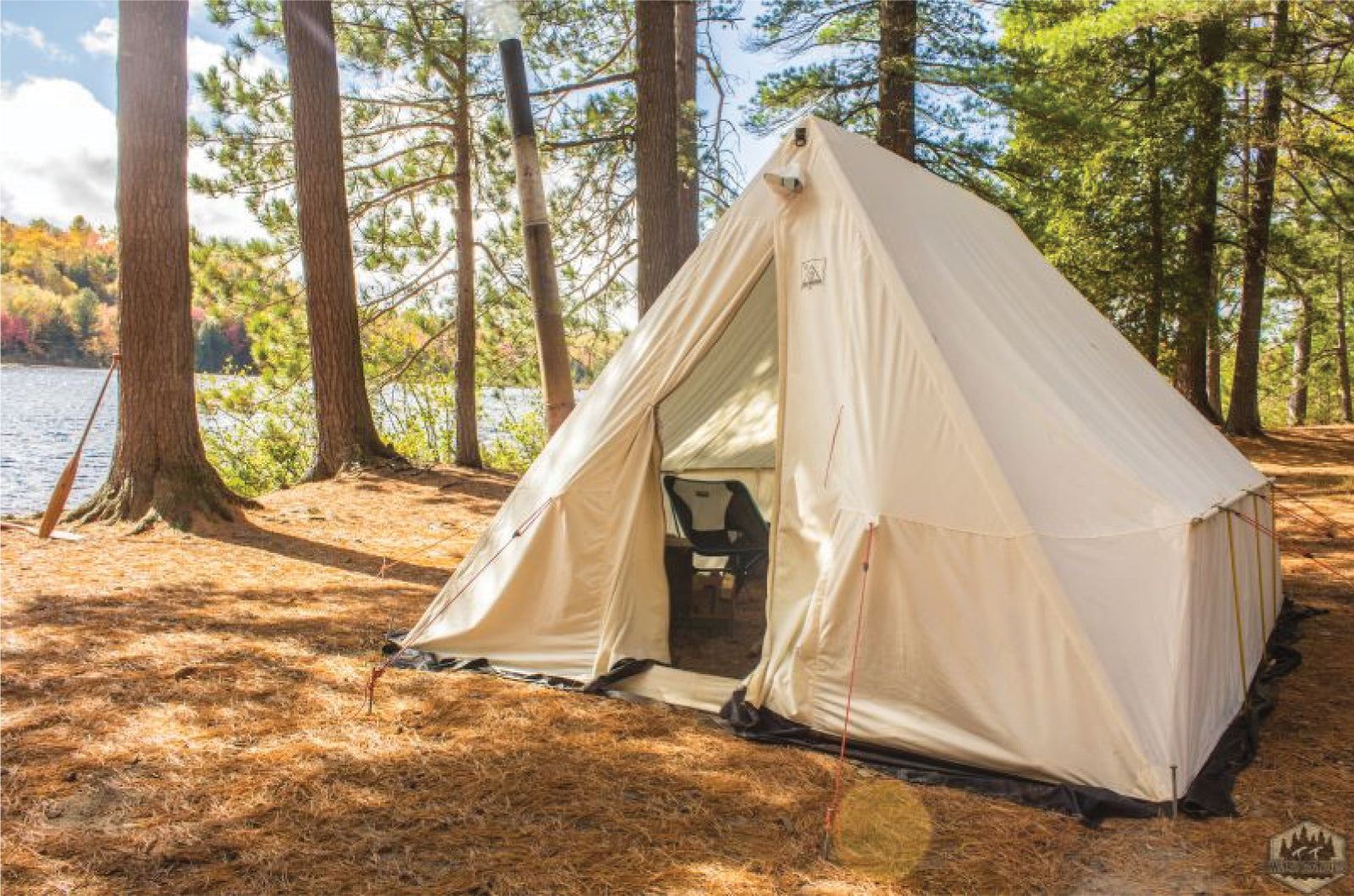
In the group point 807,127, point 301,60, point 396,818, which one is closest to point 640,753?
point 396,818

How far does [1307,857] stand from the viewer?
8.17ft

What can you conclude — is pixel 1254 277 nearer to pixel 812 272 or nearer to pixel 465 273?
pixel 465 273

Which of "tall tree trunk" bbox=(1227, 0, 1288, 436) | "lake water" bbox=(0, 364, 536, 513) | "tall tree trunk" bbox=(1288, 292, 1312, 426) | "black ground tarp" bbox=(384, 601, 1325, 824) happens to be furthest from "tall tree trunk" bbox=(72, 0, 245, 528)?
"tall tree trunk" bbox=(1288, 292, 1312, 426)

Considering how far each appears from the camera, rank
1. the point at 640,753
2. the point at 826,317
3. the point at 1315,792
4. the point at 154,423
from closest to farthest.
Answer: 1. the point at 1315,792
2. the point at 640,753
3. the point at 826,317
4. the point at 154,423

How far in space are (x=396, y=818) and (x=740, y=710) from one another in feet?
4.44

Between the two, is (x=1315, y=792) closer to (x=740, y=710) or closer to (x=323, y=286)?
(x=740, y=710)

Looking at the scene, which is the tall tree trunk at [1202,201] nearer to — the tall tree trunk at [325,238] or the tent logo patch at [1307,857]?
the tall tree trunk at [325,238]

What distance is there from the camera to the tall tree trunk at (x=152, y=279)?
235 inches

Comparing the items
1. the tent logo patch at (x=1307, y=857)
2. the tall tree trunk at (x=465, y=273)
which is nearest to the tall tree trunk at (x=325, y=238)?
the tall tree trunk at (x=465, y=273)

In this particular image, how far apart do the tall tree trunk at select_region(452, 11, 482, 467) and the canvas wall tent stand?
22.0 feet

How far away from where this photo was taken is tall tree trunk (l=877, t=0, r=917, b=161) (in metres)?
8.26

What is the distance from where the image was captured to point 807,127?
12.7 ft

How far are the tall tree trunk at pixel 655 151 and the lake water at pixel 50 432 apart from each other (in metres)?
4.72

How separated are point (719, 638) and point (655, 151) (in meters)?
4.70
